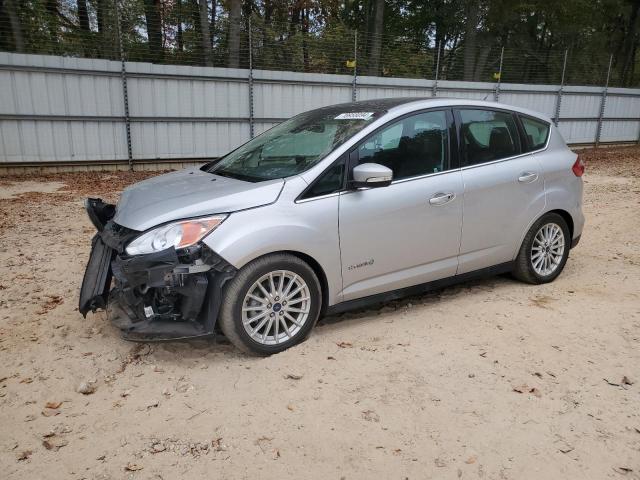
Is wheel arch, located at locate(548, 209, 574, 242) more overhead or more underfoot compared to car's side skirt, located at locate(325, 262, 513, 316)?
more overhead

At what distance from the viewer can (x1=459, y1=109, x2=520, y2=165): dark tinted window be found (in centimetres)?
426

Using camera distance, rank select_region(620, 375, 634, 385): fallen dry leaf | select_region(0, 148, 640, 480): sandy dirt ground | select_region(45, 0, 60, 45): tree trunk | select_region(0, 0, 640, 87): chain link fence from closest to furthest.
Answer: select_region(0, 148, 640, 480): sandy dirt ground < select_region(620, 375, 634, 385): fallen dry leaf < select_region(0, 0, 640, 87): chain link fence < select_region(45, 0, 60, 45): tree trunk

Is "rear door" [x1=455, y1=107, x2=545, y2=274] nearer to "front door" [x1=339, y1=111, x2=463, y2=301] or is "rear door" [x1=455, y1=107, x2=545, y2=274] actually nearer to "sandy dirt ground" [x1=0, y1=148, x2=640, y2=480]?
"front door" [x1=339, y1=111, x2=463, y2=301]

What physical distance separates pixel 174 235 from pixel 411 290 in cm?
185

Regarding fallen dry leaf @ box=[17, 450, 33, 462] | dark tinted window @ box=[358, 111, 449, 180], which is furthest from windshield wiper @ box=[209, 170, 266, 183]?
fallen dry leaf @ box=[17, 450, 33, 462]

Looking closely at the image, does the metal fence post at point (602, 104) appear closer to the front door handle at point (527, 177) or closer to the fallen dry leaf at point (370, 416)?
the front door handle at point (527, 177)

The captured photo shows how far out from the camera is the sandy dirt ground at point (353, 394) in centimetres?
252

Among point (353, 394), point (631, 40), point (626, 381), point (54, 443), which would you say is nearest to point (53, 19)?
point (54, 443)

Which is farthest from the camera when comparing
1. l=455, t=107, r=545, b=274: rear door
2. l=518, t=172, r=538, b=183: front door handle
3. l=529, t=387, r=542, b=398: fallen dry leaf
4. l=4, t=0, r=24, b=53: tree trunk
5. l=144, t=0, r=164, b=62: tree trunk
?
l=144, t=0, r=164, b=62: tree trunk

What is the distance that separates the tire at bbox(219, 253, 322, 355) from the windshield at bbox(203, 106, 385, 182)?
0.70 meters

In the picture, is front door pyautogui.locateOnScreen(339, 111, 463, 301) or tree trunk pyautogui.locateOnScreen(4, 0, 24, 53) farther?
tree trunk pyautogui.locateOnScreen(4, 0, 24, 53)

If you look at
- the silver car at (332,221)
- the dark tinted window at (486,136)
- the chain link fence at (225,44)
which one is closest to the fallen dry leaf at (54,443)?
the silver car at (332,221)

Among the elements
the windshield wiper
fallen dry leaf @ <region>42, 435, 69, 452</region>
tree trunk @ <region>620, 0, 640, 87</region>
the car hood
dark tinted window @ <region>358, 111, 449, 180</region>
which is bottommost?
fallen dry leaf @ <region>42, 435, 69, 452</region>

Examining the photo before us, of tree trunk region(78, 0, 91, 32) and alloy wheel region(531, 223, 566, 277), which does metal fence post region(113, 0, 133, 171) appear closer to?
tree trunk region(78, 0, 91, 32)
